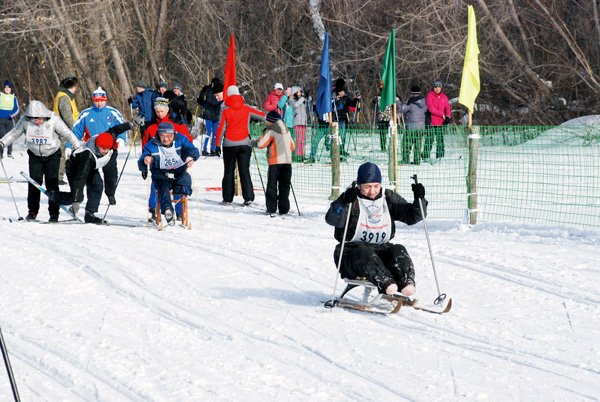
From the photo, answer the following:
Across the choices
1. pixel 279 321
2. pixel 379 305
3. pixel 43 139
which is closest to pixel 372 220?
pixel 379 305

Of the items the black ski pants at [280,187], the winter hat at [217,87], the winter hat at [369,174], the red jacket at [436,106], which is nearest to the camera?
the winter hat at [369,174]

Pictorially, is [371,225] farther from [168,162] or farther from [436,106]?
[436,106]

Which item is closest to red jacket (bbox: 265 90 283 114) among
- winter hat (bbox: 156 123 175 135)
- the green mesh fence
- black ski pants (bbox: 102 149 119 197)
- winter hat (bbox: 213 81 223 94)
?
the green mesh fence

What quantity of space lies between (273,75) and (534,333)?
2068 centimetres

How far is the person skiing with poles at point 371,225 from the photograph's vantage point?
224 inches

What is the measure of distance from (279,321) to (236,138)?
6.00m

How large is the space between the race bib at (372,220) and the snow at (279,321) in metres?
0.65

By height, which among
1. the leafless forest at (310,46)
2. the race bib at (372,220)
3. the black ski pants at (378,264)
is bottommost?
the black ski pants at (378,264)

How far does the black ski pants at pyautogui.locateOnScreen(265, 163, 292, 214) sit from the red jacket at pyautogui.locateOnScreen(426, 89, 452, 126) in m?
5.45

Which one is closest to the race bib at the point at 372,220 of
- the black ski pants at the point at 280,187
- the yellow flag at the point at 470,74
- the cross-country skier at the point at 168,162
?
the cross-country skier at the point at 168,162

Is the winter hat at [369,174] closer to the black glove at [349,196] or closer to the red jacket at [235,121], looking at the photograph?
the black glove at [349,196]

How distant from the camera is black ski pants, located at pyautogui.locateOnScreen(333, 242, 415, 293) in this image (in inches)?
221

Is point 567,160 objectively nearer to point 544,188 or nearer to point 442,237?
point 544,188

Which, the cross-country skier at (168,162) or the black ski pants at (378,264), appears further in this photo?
the cross-country skier at (168,162)
